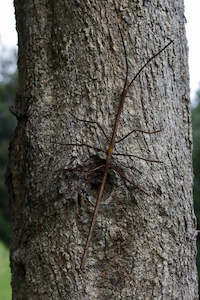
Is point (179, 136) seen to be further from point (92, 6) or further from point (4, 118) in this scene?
point (4, 118)

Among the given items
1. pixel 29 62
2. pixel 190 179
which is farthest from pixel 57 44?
pixel 190 179

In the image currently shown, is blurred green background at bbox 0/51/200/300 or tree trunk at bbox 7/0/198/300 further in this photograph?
blurred green background at bbox 0/51/200/300

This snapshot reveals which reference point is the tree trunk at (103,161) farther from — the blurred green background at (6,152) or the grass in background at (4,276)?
the grass in background at (4,276)

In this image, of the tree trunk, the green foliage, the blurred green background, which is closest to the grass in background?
the blurred green background

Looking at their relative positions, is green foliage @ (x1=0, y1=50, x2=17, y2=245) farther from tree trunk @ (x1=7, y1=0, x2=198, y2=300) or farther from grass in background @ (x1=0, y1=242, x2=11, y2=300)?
tree trunk @ (x1=7, y1=0, x2=198, y2=300)

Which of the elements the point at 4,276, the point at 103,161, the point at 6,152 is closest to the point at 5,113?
the point at 6,152

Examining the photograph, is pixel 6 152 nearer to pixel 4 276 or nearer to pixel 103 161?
pixel 4 276
